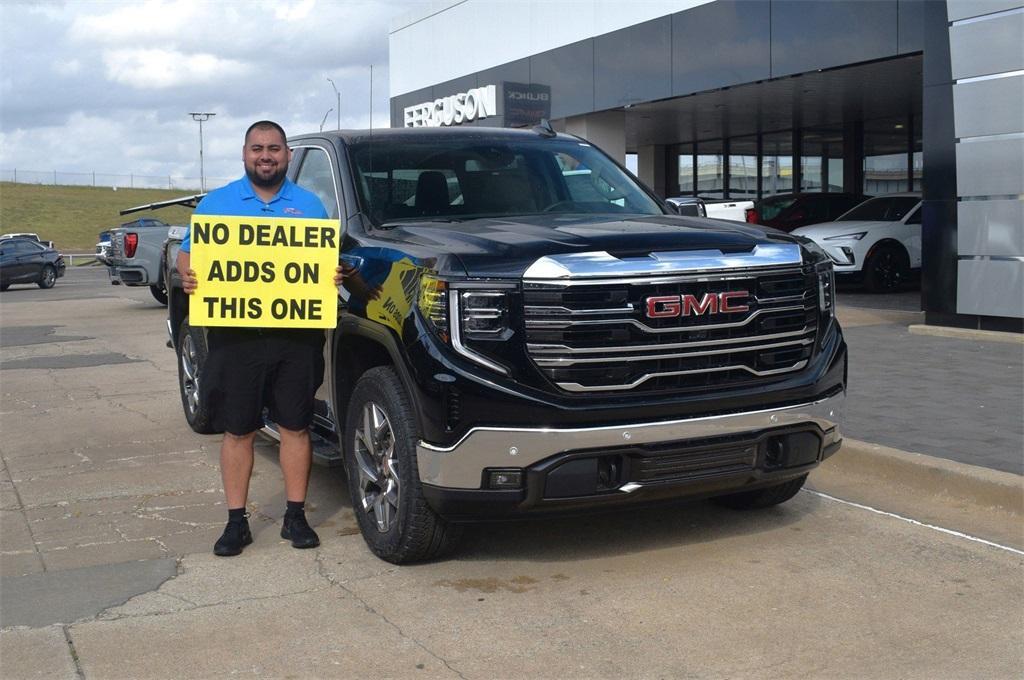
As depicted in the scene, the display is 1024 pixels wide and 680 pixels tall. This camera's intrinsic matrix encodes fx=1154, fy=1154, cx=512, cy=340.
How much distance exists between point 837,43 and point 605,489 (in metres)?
15.5

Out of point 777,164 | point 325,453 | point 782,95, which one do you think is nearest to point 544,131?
point 325,453

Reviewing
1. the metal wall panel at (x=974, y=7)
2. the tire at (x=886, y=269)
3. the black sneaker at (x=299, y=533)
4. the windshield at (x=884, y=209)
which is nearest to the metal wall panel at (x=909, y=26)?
the windshield at (x=884, y=209)

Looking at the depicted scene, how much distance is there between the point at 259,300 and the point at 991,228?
9759mm

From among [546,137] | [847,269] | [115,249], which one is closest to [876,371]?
[546,137]

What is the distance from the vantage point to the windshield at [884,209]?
19391mm

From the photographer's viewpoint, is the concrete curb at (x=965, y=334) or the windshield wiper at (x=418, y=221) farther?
the concrete curb at (x=965, y=334)

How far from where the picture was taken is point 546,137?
671cm

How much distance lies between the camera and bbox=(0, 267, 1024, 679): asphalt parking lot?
406 centimetres

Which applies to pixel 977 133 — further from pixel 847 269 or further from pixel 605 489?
pixel 605 489

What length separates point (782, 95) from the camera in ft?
75.7

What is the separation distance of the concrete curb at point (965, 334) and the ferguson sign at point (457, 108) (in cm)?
1466

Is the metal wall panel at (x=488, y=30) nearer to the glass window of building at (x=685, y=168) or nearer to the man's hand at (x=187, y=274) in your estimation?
the glass window of building at (x=685, y=168)

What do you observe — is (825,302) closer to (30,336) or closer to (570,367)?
(570,367)

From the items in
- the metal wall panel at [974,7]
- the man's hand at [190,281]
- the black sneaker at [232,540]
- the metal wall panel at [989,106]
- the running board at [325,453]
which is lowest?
the black sneaker at [232,540]
